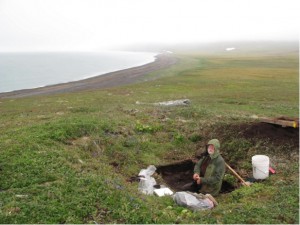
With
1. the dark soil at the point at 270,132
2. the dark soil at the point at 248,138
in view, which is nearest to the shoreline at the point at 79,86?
the dark soil at the point at 270,132

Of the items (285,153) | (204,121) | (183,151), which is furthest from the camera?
(204,121)

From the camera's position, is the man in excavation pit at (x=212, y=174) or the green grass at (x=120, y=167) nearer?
the green grass at (x=120, y=167)

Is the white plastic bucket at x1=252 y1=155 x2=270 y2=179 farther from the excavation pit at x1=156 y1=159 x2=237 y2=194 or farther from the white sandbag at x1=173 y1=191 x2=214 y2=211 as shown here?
the white sandbag at x1=173 y1=191 x2=214 y2=211

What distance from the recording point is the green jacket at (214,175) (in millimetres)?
12047

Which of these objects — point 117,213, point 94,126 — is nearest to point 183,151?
point 94,126

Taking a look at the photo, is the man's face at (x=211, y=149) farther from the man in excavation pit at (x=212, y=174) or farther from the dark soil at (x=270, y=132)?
the dark soil at (x=270, y=132)

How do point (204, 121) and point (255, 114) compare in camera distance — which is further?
point (255, 114)

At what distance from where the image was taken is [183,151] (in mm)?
16469

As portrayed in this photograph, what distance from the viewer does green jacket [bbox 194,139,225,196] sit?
12047 millimetres

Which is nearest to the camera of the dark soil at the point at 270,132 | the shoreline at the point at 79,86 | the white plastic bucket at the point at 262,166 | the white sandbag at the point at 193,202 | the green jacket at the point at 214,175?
the white sandbag at the point at 193,202

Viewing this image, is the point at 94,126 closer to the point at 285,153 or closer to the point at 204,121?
the point at 204,121

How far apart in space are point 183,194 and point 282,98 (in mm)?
26444

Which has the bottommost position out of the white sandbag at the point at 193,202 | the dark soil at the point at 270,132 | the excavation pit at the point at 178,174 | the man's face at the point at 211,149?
the excavation pit at the point at 178,174

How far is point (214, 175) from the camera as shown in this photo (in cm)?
1212
